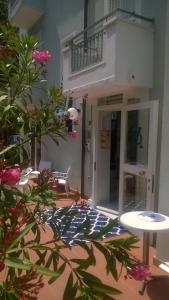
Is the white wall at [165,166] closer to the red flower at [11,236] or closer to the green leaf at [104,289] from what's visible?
the green leaf at [104,289]

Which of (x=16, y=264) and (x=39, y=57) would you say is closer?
(x=16, y=264)

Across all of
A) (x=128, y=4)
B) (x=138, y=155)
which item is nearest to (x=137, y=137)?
(x=138, y=155)

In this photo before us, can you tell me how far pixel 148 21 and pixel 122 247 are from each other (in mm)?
5221

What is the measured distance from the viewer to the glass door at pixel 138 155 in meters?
5.36

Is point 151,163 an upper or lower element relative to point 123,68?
lower

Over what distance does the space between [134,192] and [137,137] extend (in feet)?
4.05

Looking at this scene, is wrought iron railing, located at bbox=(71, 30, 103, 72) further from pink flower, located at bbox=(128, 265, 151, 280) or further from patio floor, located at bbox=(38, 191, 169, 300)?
pink flower, located at bbox=(128, 265, 151, 280)

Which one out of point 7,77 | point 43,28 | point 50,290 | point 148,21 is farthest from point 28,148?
point 43,28

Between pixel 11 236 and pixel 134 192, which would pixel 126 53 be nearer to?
pixel 134 192

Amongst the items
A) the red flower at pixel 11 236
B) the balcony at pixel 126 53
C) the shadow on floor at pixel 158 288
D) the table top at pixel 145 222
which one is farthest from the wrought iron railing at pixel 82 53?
the red flower at pixel 11 236

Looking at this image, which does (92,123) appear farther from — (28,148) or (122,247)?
(122,247)

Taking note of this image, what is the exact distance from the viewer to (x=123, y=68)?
5527 millimetres

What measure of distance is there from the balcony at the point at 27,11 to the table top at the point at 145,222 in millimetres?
9736

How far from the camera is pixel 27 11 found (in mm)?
11859
